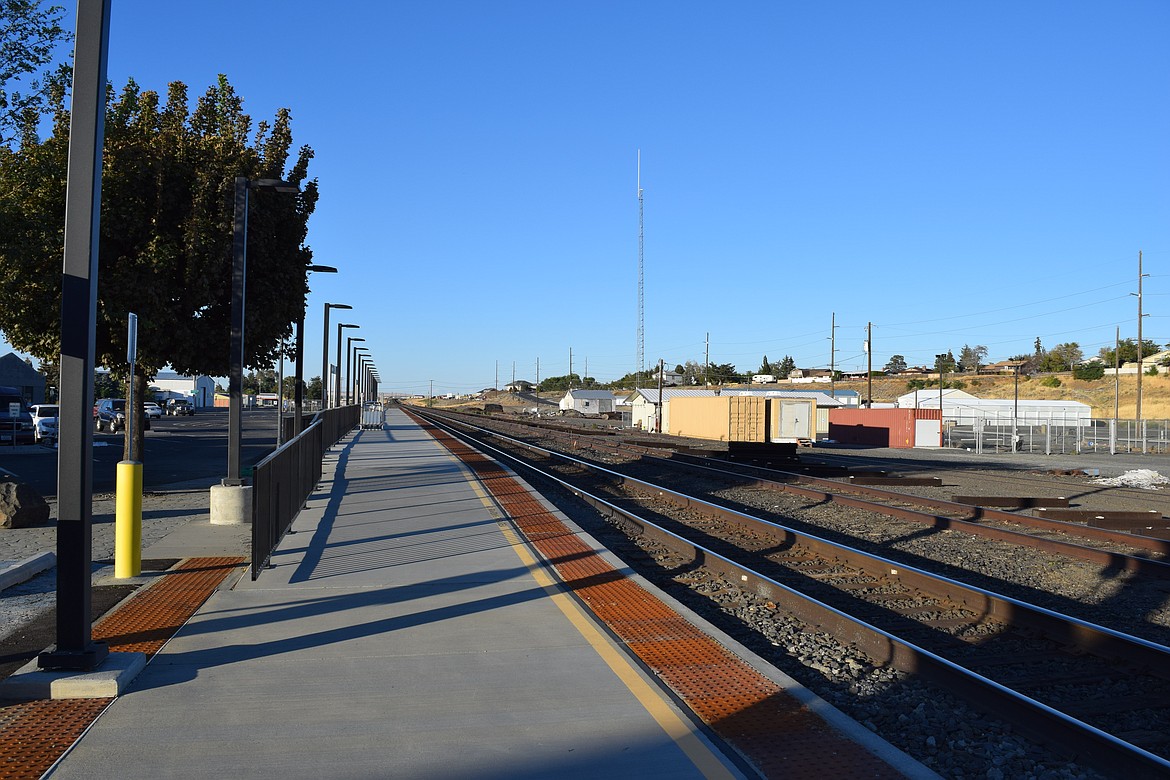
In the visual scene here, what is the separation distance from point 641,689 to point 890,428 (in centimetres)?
4791

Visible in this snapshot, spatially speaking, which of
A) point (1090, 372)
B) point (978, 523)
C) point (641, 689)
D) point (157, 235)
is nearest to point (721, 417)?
point (978, 523)

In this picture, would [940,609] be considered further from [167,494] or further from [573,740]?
[167,494]

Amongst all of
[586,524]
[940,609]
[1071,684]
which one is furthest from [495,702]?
[586,524]

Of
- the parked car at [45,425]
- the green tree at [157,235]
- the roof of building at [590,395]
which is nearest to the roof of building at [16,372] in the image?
the parked car at [45,425]

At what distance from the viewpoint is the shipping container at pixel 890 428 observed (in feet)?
162

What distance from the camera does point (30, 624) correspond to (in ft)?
Result: 25.5

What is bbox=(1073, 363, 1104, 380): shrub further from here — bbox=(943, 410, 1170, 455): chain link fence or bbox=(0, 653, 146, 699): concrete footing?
bbox=(0, 653, 146, 699): concrete footing

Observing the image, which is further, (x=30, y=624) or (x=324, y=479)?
(x=324, y=479)

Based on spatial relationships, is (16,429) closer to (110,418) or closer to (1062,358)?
(110,418)

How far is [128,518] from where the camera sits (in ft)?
29.4

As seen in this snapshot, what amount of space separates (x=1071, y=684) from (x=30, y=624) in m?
8.25

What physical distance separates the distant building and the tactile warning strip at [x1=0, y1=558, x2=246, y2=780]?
67.3 meters

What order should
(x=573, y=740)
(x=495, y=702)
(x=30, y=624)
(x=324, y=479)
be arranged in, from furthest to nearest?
1. (x=324, y=479)
2. (x=30, y=624)
3. (x=495, y=702)
4. (x=573, y=740)

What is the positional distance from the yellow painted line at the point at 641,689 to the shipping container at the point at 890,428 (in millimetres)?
43099
